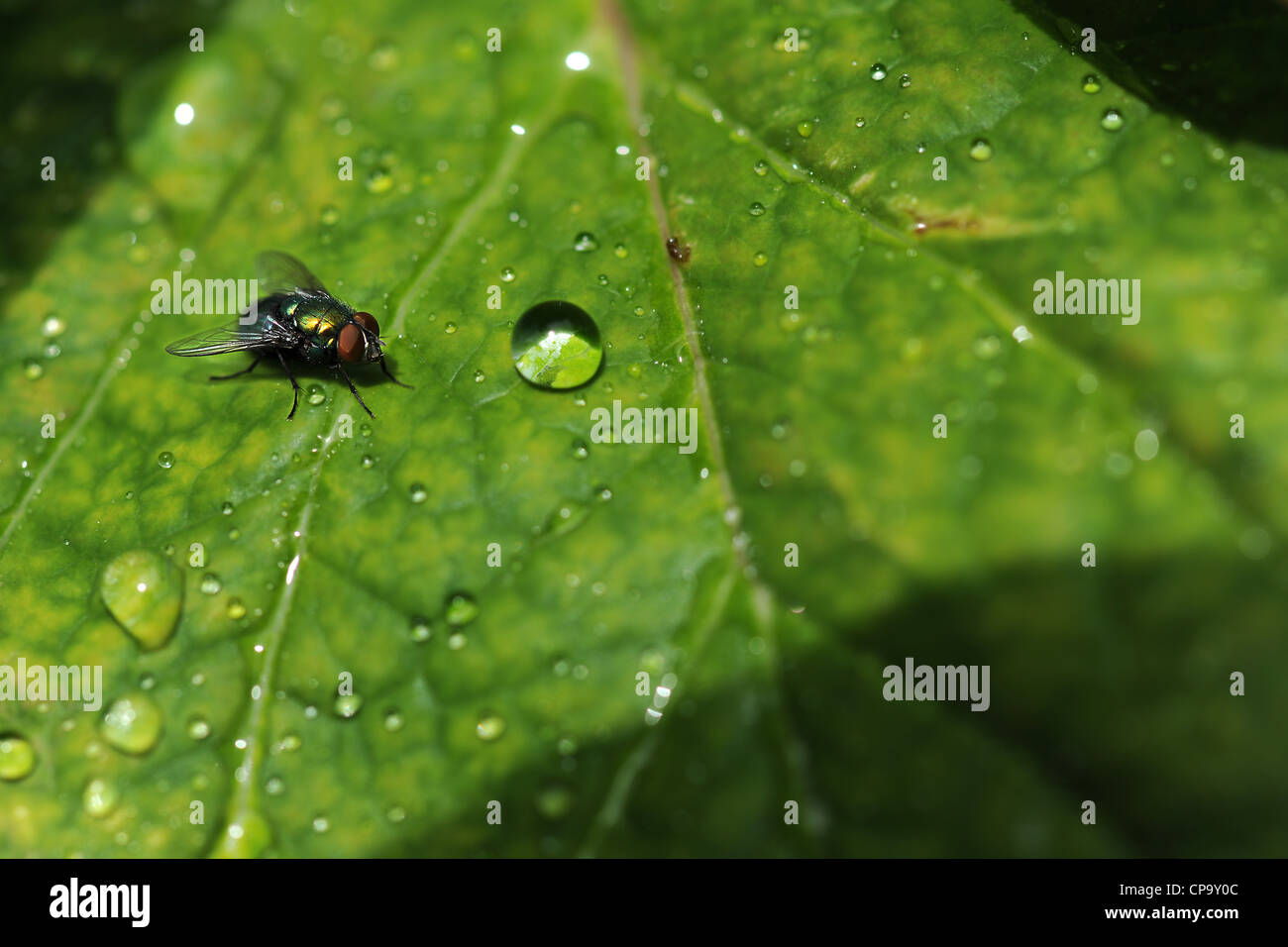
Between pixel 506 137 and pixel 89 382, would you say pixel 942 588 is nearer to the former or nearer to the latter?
pixel 506 137

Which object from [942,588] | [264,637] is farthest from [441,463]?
[942,588]

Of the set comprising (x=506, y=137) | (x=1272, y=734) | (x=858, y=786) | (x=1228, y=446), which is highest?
(x=506, y=137)

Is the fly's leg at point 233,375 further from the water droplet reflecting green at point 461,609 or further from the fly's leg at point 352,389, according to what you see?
the water droplet reflecting green at point 461,609

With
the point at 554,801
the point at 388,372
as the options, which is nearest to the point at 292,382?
the point at 388,372

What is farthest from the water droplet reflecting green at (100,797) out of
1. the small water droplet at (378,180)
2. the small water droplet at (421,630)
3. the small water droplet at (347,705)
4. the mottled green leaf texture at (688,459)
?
the small water droplet at (378,180)

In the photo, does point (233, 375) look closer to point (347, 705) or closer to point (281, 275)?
point (281, 275)

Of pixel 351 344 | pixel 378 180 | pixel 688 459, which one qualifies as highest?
pixel 378 180
